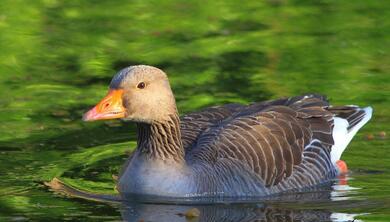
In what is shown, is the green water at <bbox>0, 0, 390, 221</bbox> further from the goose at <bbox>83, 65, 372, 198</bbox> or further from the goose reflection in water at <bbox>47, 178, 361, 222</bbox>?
the goose at <bbox>83, 65, 372, 198</bbox>

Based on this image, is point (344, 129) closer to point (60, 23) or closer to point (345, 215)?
point (345, 215)

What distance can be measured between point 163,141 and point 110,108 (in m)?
0.75

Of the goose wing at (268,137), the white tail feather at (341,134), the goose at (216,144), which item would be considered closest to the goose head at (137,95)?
the goose at (216,144)

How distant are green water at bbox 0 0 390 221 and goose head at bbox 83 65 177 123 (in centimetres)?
94

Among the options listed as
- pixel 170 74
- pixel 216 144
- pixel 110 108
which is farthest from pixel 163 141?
pixel 170 74

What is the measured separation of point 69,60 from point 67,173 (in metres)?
4.71

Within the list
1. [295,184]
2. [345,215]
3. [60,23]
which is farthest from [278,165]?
[60,23]

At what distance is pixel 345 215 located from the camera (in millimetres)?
11023

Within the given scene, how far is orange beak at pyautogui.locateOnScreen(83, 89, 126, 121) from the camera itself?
11.0 meters

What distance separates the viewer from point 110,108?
36.5 ft

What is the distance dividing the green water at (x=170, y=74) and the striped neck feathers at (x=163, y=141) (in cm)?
54

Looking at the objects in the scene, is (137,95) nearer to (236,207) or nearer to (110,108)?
(110,108)

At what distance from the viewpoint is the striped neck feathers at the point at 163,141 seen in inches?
453

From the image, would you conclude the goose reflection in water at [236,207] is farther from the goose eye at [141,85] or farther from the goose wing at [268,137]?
the goose eye at [141,85]
